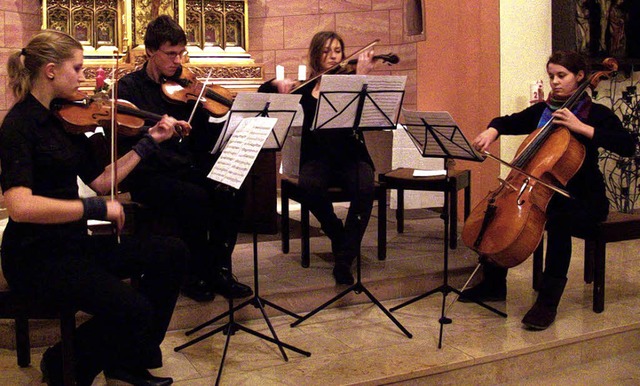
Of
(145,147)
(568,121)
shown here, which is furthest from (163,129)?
(568,121)

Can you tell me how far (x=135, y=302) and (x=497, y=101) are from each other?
12.0 ft

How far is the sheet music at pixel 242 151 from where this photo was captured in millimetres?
2709

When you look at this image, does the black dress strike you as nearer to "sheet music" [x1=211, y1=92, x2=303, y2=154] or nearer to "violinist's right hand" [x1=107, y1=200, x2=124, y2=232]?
"violinist's right hand" [x1=107, y1=200, x2=124, y2=232]

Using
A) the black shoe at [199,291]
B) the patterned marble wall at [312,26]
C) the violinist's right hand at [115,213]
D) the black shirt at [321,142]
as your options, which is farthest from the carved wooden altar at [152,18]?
the violinist's right hand at [115,213]

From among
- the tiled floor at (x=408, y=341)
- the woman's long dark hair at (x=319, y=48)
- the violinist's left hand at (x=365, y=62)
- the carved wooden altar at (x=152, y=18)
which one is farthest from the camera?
the carved wooden altar at (x=152, y=18)

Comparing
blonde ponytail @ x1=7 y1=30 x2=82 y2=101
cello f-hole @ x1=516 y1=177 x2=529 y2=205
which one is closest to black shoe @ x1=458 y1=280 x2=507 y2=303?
cello f-hole @ x1=516 y1=177 x2=529 y2=205

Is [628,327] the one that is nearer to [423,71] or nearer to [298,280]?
[298,280]

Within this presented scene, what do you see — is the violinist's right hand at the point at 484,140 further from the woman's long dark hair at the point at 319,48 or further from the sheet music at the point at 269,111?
the woman's long dark hair at the point at 319,48

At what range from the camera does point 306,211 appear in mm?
4215

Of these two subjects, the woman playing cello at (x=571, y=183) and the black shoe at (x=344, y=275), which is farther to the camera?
the black shoe at (x=344, y=275)

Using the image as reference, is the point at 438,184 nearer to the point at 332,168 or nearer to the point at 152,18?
the point at 332,168

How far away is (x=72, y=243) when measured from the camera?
8.24 ft

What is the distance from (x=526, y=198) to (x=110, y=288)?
1.85m

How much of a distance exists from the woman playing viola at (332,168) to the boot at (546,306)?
3.10ft
